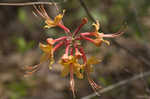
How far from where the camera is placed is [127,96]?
4012 mm

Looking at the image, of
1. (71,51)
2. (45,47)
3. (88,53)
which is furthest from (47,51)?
(88,53)

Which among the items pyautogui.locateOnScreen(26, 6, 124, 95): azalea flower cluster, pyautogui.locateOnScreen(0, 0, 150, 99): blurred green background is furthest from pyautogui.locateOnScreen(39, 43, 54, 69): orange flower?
pyautogui.locateOnScreen(0, 0, 150, 99): blurred green background

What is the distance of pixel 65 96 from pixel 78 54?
8.76 feet

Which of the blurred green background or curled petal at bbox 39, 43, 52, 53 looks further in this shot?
the blurred green background

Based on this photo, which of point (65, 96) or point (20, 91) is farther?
point (65, 96)

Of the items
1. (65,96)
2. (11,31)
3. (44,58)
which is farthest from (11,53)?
(44,58)

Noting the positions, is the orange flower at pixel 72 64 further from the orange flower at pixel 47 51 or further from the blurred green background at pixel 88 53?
the blurred green background at pixel 88 53

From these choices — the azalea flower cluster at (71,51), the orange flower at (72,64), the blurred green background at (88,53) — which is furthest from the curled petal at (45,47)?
the blurred green background at (88,53)

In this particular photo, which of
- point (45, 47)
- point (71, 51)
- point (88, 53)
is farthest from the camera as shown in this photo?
point (88, 53)

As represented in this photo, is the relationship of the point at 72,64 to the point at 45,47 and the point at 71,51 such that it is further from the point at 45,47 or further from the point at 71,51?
the point at 45,47

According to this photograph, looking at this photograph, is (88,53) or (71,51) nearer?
(71,51)

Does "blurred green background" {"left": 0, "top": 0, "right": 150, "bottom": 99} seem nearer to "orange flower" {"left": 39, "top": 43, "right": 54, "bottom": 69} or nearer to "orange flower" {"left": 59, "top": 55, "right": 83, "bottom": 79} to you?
"orange flower" {"left": 59, "top": 55, "right": 83, "bottom": 79}

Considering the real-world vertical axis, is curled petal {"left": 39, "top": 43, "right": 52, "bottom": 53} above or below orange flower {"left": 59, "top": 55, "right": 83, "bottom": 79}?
above

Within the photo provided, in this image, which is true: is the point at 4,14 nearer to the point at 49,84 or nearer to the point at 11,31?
the point at 11,31
